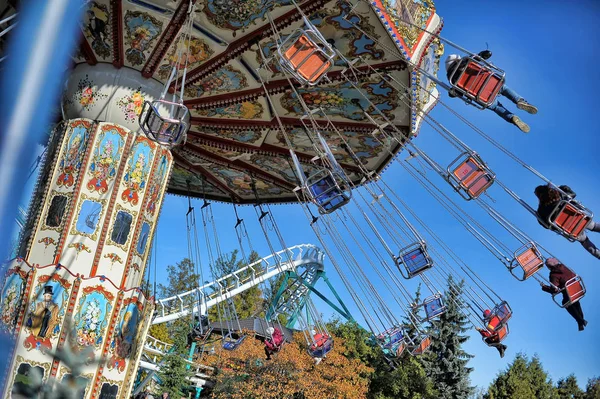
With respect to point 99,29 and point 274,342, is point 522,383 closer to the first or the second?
point 274,342

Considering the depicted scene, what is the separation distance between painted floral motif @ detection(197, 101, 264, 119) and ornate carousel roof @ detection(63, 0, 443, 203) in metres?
0.02

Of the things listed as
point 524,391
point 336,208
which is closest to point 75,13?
point 336,208

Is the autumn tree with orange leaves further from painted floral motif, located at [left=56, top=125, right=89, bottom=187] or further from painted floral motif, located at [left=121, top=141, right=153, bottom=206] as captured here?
painted floral motif, located at [left=56, top=125, right=89, bottom=187]

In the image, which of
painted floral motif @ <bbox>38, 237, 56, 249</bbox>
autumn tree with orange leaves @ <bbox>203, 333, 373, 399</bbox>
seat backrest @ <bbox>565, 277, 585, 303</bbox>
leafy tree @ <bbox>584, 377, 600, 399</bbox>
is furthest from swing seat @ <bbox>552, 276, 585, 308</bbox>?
leafy tree @ <bbox>584, 377, 600, 399</bbox>

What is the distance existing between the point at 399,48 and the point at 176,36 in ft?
11.7

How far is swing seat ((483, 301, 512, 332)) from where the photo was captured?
11.0 meters

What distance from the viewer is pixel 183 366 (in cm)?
2438

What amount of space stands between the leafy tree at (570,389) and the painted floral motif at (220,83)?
2695 centimetres

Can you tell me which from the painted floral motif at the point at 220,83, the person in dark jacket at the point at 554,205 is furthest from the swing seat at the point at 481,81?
the painted floral motif at the point at 220,83

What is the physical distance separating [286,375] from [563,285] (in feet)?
56.0

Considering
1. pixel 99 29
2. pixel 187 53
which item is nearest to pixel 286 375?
pixel 187 53

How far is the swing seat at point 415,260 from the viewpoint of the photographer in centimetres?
Result: 1165

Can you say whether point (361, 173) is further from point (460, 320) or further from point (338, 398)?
point (460, 320)

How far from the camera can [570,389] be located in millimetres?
32000
